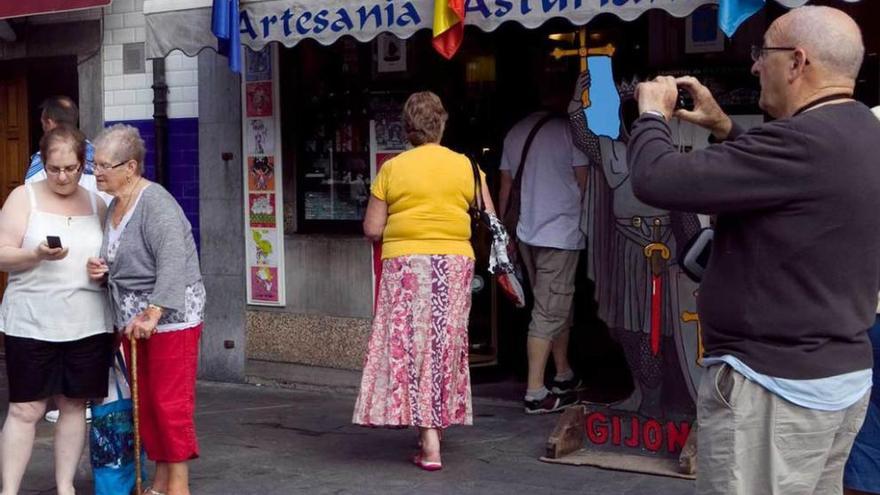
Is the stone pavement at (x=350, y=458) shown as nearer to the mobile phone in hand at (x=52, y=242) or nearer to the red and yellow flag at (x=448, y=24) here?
the mobile phone in hand at (x=52, y=242)

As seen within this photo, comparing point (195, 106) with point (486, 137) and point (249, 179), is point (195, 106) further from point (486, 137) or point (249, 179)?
point (486, 137)

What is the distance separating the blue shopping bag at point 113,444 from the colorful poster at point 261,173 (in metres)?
3.19

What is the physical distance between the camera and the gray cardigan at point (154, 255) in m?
5.44

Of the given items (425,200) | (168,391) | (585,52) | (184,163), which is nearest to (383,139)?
(184,163)

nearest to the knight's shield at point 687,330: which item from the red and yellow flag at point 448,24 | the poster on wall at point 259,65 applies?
the red and yellow flag at point 448,24

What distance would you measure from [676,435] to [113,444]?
8.19 feet

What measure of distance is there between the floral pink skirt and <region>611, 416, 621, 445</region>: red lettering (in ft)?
2.49

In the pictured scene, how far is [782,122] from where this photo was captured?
10.5 feet

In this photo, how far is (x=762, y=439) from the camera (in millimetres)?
3283

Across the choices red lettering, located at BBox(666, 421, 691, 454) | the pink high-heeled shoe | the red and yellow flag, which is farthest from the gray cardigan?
red lettering, located at BBox(666, 421, 691, 454)

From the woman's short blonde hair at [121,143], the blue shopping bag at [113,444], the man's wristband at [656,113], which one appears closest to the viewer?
the man's wristband at [656,113]

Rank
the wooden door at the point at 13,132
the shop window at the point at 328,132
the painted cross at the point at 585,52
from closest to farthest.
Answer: the painted cross at the point at 585,52 < the shop window at the point at 328,132 < the wooden door at the point at 13,132

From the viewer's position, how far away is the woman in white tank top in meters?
5.57

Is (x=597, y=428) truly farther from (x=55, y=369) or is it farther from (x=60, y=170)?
(x=60, y=170)
